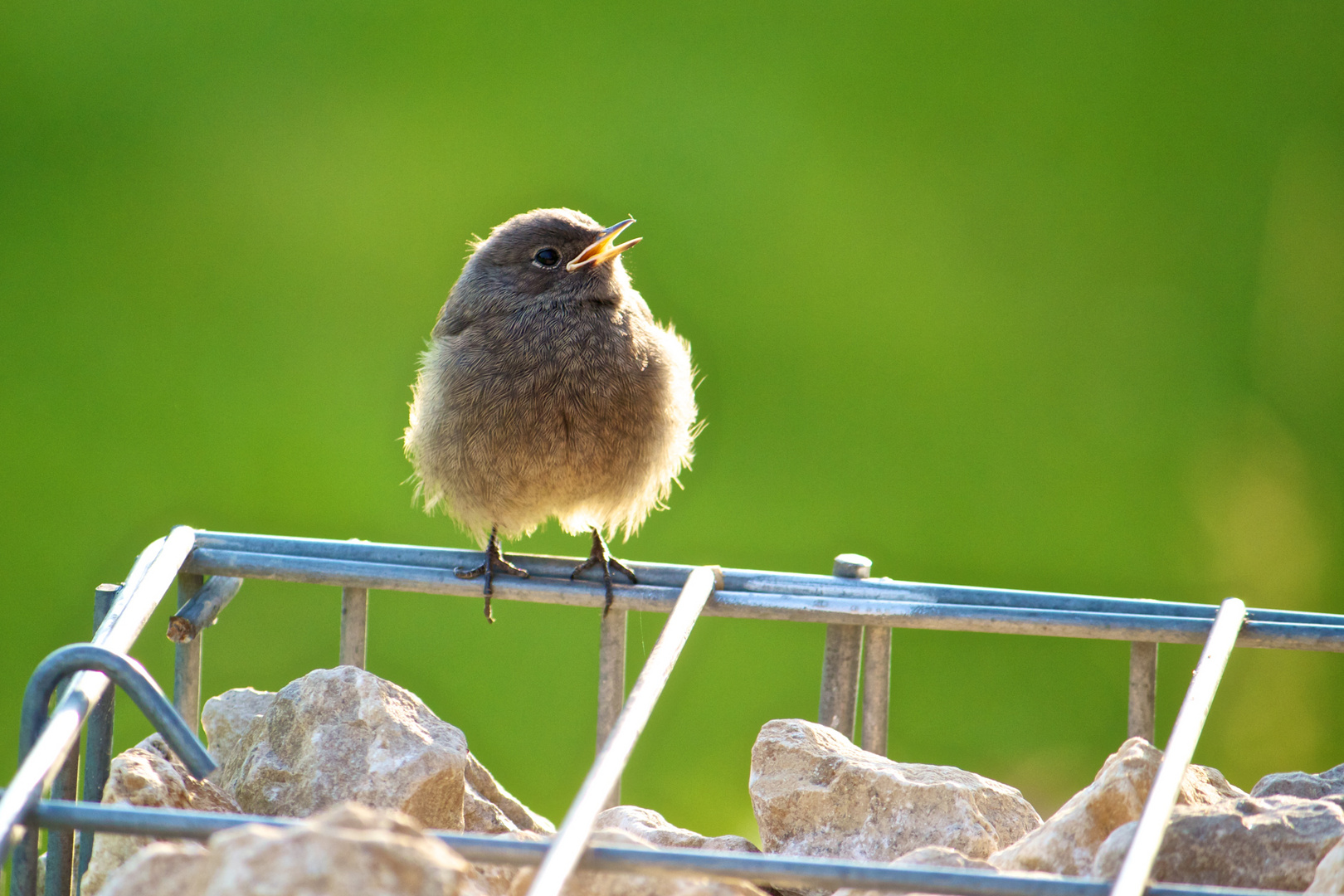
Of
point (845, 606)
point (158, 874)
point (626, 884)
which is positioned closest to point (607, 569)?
point (845, 606)

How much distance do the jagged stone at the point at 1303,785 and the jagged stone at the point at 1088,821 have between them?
0.83 ft

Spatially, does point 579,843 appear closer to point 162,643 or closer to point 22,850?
point 22,850

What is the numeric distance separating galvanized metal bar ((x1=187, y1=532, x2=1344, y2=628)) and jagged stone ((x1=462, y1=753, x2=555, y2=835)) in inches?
8.6

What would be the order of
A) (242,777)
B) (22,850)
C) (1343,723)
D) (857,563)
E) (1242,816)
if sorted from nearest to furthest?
(22,850) → (1242,816) → (242,777) → (857,563) → (1343,723)

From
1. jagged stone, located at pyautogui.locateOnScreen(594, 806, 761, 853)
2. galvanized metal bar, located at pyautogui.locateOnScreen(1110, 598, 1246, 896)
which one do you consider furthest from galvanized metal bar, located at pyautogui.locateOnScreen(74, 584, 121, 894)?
galvanized metal bar, located at pyautogui.locateOnScreen(1110, 598, 1246, 896)

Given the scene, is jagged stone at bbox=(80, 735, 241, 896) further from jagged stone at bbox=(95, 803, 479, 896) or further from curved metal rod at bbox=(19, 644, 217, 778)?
jagged stone at bbox=(95, 803, 479, 896)

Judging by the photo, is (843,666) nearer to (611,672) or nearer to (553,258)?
(611,672)

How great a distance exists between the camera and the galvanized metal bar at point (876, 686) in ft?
4.62

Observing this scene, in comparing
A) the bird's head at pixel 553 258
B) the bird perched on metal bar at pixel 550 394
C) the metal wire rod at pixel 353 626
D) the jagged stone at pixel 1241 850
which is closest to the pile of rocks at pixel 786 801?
the jagged stone at pixel 1241 850

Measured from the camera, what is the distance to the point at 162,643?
2471mm

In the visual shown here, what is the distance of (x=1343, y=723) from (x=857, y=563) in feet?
4.56

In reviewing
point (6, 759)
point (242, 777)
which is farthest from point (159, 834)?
point (6, 759)

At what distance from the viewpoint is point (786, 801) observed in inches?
51.1

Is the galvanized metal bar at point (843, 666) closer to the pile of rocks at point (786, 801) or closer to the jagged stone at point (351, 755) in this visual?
the pile of rocks at point (786, 801)
